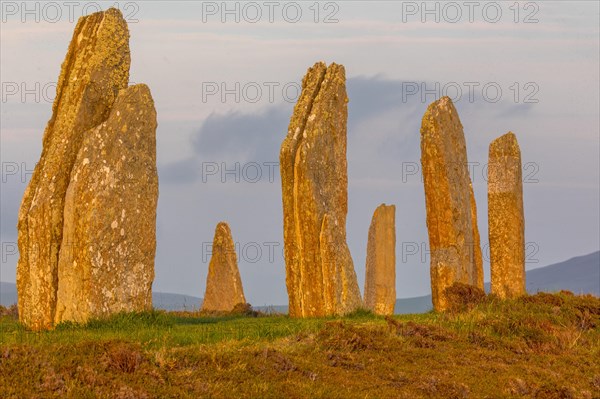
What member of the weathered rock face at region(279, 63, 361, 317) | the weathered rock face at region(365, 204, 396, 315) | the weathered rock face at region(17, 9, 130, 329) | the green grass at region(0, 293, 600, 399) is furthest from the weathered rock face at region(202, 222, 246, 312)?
the weathered rock face at region(17, 9, 130, 329)

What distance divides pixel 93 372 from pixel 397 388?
478cm

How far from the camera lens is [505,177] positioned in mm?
35312

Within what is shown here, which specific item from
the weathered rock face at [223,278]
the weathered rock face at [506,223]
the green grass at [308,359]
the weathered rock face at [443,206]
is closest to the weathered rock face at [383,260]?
the weathered rock face at [506,223]

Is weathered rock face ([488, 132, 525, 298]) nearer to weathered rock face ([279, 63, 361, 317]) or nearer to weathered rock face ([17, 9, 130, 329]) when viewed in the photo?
weathered rock face ([279, 63, 361, 317])

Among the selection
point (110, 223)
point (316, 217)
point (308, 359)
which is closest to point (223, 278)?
point (316, 217)

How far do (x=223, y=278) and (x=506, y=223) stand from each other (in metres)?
11.0

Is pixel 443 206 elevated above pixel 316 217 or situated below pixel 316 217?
above

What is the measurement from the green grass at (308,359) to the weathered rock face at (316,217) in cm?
460

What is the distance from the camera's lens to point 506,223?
35156mm

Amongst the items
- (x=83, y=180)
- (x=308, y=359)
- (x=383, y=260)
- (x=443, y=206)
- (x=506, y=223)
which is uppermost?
(x=83, y=180)

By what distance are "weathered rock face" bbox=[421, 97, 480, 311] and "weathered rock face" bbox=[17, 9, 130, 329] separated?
11.7 meters

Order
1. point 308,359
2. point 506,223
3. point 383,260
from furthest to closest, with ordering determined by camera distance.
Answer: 1. point 383,260
2. point 506,223
3. point 308,359

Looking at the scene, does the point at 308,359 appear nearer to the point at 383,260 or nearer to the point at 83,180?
the point at 83,180

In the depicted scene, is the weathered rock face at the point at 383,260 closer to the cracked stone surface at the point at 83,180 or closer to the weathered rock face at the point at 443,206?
the weathered rock face at the point at 443,206
